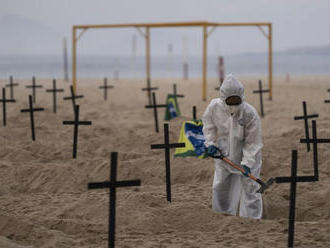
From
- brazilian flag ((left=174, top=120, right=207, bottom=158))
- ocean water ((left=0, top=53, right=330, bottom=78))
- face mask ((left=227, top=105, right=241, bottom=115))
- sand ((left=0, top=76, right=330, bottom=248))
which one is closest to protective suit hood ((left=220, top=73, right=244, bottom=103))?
face mask ((left=227, top=105, right=241, bottom=115))

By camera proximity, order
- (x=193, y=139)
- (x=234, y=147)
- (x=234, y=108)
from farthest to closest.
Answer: (x=193, y=139), (x=234, y=147), (x=234, y=108)

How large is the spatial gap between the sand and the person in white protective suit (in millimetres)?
309

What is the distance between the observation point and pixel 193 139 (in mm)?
10086

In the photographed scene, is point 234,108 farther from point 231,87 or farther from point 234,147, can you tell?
point 234,147

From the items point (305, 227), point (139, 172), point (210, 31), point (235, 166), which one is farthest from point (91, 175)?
point (210, 31)

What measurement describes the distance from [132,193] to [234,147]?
64.6 inches

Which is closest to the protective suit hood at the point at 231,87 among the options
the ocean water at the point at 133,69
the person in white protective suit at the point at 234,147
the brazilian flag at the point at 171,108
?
the person in white protective suit at the point at 234,147

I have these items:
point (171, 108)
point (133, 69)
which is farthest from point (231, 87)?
point (133, 69)

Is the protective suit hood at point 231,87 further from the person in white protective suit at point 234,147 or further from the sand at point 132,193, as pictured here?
A: the sand at point 132,193

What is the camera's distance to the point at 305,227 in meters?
6.30

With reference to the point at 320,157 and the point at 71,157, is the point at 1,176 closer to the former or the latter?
the point at 71,157

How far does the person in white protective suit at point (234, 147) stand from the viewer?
6.54 metres

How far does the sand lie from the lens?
19.7ft

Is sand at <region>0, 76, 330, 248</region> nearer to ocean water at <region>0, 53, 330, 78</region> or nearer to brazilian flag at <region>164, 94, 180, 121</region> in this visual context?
brazilian flag at <region>164, 94, 180, 121</region>
